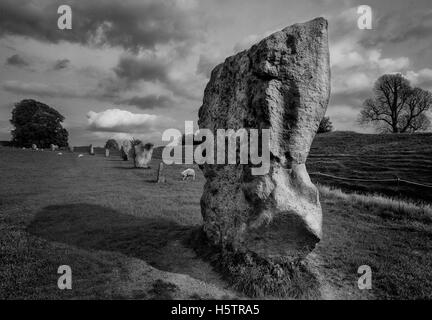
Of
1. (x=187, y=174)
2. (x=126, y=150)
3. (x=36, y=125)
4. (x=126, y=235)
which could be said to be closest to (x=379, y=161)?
(x=187, y=174)

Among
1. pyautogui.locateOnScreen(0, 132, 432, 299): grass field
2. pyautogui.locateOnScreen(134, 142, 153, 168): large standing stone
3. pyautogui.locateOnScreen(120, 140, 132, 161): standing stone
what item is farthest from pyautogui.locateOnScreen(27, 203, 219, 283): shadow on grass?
pyautogui.locateOnScreen(120, 140, 132, 161): standing stone

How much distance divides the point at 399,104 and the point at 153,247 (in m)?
60.1

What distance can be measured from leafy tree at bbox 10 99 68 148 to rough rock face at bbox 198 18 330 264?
219 feet

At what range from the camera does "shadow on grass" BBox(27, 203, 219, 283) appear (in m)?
7.75

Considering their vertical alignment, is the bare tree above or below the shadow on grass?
above

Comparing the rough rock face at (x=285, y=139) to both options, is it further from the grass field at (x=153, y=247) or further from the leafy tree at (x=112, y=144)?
the leafy tree at (x=112, y=144)

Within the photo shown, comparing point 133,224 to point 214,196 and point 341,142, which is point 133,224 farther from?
point 341,142

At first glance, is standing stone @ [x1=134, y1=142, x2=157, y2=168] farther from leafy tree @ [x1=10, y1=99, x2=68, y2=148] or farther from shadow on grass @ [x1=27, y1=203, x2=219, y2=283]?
leafy tree @ [x1=10, y1=99, x2=68, y2=148]

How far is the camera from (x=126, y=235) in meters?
9.80

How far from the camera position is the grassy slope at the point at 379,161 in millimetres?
20859

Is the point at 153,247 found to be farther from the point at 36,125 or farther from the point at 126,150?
the point at 36,125

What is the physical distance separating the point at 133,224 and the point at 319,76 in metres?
8.05
